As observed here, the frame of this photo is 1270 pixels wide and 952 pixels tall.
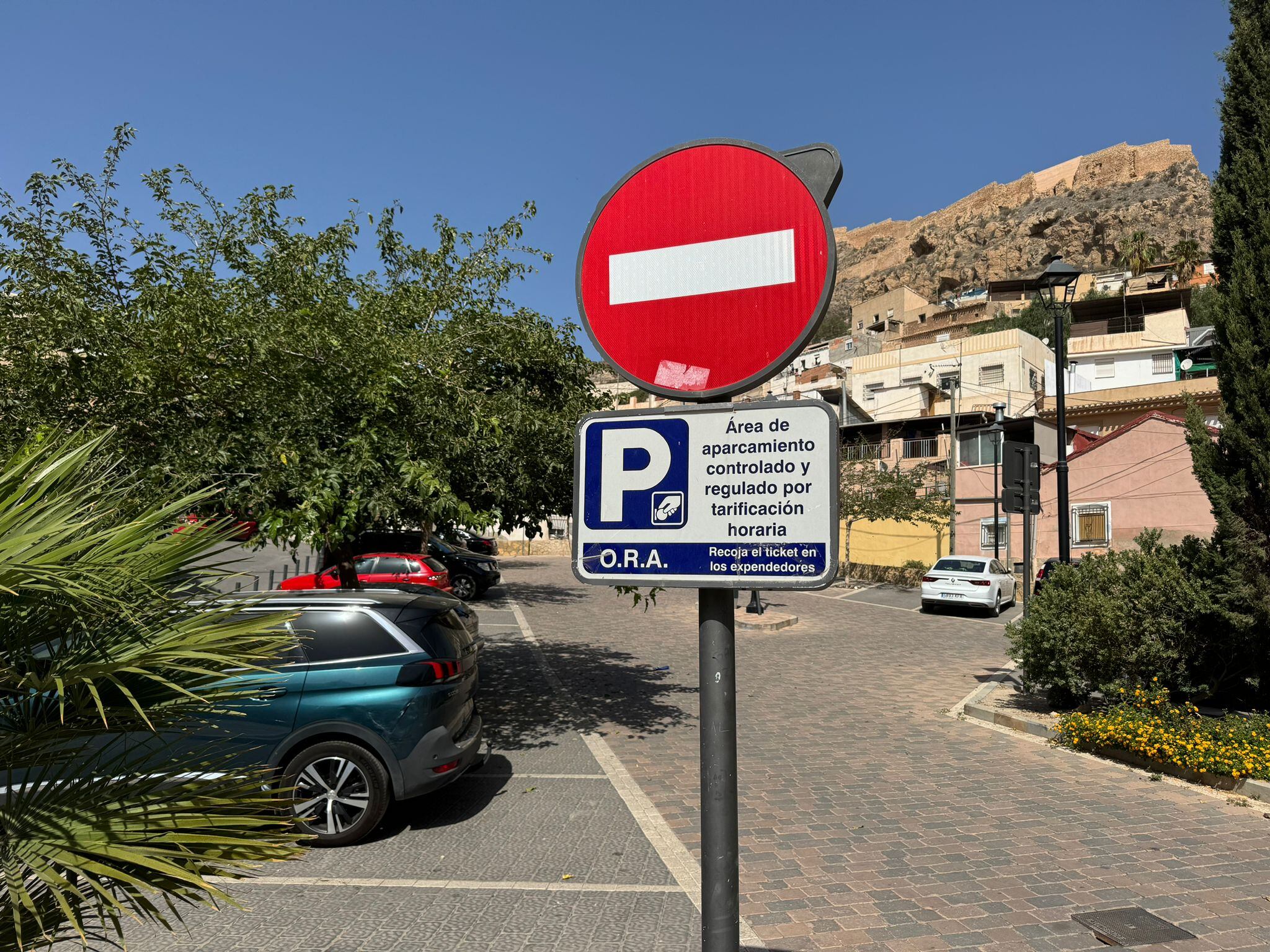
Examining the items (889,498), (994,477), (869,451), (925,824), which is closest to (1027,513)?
(925,824)

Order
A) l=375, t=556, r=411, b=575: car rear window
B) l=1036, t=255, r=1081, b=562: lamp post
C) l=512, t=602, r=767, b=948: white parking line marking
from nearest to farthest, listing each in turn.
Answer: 1. l=512, t=602, r=767, b=948: white parking line marking
2. l=1036, t=255, r=1081, b=562: lamp post
3. l=375, t=556, r=411, b=575: car rear window

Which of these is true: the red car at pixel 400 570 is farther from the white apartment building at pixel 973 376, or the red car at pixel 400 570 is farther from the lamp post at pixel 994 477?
the white apartment building at pixel 973 376

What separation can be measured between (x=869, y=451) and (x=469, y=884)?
3653 cm

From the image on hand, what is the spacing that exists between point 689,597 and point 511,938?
2410 cm

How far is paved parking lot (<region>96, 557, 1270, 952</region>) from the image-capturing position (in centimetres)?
460

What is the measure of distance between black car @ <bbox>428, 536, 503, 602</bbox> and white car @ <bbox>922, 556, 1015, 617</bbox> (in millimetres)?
12490

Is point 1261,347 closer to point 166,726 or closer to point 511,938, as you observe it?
point 511,938

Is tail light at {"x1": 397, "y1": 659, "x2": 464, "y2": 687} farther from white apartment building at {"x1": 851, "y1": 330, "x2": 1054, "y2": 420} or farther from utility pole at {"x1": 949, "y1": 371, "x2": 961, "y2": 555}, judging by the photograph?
white apartment building at {"x1": 851, "y1": 330, "x2": 1054, "y2": 420}

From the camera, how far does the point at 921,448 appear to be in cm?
3794

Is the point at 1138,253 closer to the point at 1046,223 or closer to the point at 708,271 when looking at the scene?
the point at 1046,223

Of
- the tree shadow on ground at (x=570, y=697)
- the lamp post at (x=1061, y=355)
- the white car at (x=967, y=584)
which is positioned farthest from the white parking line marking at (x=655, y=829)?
the white car at (x=967, y=584)

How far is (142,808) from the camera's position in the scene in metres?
1.90

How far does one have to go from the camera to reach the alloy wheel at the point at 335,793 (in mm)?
6031

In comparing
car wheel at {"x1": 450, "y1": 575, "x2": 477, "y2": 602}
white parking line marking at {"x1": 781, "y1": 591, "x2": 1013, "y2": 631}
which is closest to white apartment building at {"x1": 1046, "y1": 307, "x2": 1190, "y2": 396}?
white parking line marking at {"x1": 781, "y1": 591, "x2": 1013, "y2": 631}
